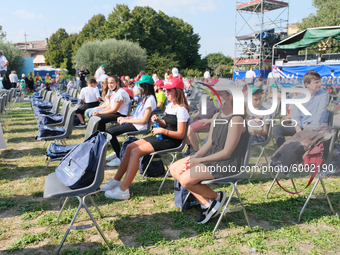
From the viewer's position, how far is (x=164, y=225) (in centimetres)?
287

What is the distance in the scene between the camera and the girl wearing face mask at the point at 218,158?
2.56m

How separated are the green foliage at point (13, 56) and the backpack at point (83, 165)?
29745 millimetres

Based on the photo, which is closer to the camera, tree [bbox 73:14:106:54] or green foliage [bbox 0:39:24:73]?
green foliage [bbox 0:39:24:73]

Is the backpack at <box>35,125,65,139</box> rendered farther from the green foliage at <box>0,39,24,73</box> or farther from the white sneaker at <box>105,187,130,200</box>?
the green foliage at <box>0,39,24,73</box>

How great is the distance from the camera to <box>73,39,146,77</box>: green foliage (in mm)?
30781

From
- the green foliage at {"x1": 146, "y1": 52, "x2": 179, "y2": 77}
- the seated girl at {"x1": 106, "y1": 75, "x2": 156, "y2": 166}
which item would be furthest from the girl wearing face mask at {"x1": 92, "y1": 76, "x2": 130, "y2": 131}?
the green foliage at {"x1": 146, "y1": 52, "x2": 179, "y2": 77}

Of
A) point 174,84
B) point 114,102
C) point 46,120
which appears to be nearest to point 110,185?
point 174,84

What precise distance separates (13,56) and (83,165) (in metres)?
30.4

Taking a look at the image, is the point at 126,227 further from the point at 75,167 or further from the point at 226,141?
the point at 226,141

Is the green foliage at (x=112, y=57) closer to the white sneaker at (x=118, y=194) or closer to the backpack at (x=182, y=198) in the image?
the white sneaker at (x=118, y=194)

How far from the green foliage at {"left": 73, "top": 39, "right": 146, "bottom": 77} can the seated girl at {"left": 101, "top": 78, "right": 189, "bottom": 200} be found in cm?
2888

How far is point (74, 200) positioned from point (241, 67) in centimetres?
2789

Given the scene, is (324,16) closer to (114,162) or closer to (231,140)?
(114,162)

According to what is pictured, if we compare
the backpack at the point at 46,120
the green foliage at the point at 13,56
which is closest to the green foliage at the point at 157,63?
the green foliage at the point at 13,56
